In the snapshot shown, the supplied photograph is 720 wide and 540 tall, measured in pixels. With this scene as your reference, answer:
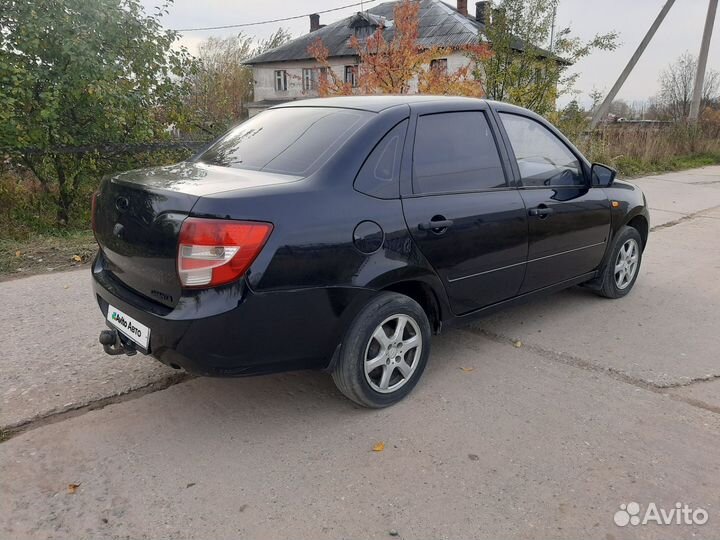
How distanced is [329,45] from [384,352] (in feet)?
122

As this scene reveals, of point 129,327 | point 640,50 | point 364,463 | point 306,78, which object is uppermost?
point 306,78

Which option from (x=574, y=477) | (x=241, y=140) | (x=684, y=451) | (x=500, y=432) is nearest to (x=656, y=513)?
(x=574, y=477)

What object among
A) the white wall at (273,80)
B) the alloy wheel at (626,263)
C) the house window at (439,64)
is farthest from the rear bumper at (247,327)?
the white wall at (273,80)

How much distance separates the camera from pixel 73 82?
683cm

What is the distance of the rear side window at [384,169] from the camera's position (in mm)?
3021

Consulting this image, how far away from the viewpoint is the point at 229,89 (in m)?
36.1

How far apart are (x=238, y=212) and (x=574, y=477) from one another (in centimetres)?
194

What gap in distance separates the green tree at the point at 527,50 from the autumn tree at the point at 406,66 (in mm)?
398

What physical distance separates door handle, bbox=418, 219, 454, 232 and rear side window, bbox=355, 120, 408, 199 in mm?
235

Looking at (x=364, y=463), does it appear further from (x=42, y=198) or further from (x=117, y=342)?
(x=42, y=198)

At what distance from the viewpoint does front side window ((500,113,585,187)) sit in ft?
12.9

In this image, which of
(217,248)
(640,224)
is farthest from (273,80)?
(217,248)

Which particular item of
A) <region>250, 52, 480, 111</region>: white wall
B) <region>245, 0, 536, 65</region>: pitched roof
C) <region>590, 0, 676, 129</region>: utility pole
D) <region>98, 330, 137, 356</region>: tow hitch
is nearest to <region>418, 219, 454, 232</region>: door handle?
<region>98, 330, 137, 356</region>: tow hitch

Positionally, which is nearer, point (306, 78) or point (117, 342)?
point (117, 342)
